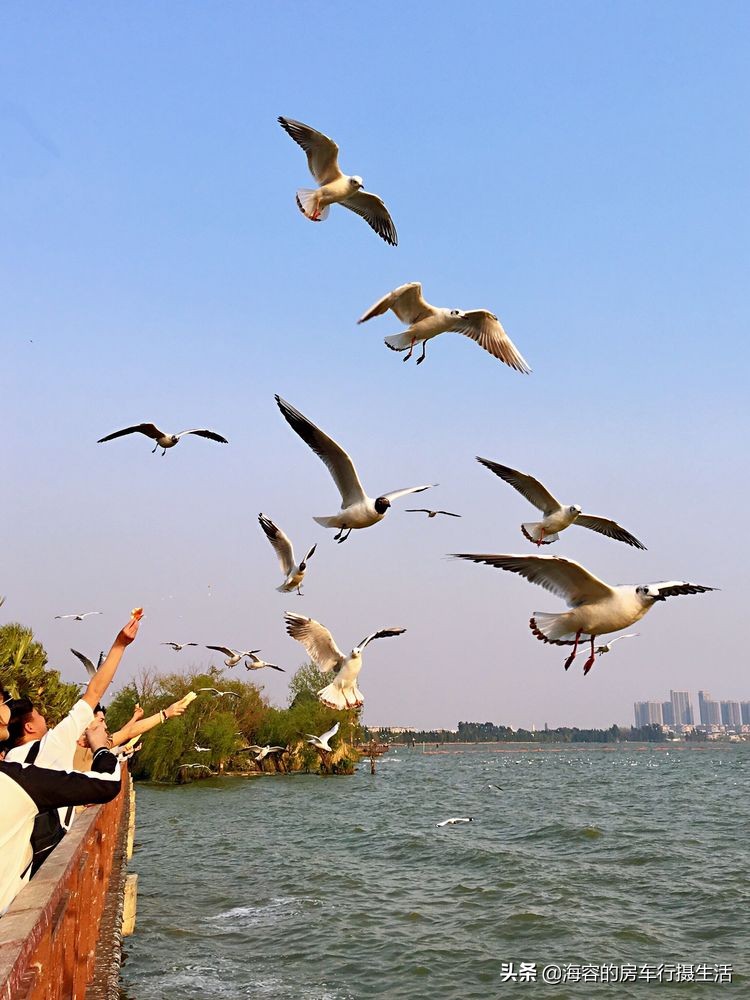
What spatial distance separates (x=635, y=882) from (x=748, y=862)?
14.4 ft

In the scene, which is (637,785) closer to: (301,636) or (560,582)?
(301,636)

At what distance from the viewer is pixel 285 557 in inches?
474

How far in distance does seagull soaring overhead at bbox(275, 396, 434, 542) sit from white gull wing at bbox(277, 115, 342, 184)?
3.00 metres

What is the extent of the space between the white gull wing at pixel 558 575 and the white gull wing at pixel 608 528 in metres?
2.86

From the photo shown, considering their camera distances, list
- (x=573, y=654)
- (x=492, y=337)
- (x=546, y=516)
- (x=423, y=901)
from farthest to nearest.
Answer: (x=423, y=901) → (x=492, y=337) → (x=546, y=516) → (x=573, y=654)

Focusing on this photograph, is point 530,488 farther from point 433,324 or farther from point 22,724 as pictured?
point 22,724

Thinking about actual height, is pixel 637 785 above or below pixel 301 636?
below

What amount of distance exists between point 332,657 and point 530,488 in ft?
13.5

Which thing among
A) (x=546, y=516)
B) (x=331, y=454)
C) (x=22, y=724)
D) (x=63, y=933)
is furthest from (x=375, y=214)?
(x=63, y=933)

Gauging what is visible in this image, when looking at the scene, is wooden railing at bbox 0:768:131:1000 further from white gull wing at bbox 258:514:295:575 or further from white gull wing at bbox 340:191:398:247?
white gull wing at bbox 340:191:398:247

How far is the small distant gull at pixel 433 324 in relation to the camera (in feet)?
35.0

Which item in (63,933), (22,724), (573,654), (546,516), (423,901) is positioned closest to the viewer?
(63,933)

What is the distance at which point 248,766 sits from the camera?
65.7 meters

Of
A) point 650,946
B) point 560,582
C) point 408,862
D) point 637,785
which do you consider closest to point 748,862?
point 408,862
